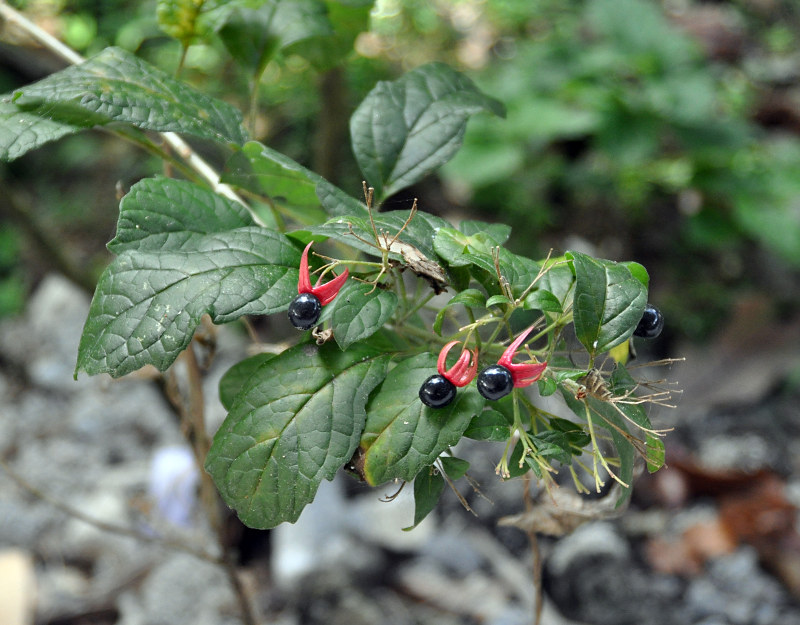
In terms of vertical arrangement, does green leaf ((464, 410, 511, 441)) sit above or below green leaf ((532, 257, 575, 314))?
below

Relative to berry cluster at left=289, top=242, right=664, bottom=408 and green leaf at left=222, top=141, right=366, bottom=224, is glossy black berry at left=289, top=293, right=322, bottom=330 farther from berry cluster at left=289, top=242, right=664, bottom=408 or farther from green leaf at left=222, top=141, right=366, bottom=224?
green leaf at left=222, top=141, right=366, bottom=224

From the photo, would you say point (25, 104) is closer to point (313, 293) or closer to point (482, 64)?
point (313, 293)

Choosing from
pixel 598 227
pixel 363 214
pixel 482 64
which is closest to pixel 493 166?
pixel 598 227

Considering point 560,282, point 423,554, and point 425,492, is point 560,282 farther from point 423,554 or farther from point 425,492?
point 423,554

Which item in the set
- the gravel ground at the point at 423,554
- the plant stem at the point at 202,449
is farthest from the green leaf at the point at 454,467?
the gravel ground at the point at 423,554

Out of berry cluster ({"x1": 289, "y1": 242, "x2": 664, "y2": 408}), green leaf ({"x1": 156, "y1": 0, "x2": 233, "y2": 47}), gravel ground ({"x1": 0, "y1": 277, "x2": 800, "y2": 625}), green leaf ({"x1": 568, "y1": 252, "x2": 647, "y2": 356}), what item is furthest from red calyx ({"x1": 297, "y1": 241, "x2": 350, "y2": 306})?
gravel ground ({"x1": 0, "y1": 277, "x2": 800, "y2": 625})

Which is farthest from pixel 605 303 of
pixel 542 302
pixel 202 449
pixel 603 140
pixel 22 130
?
pixel 603 140
